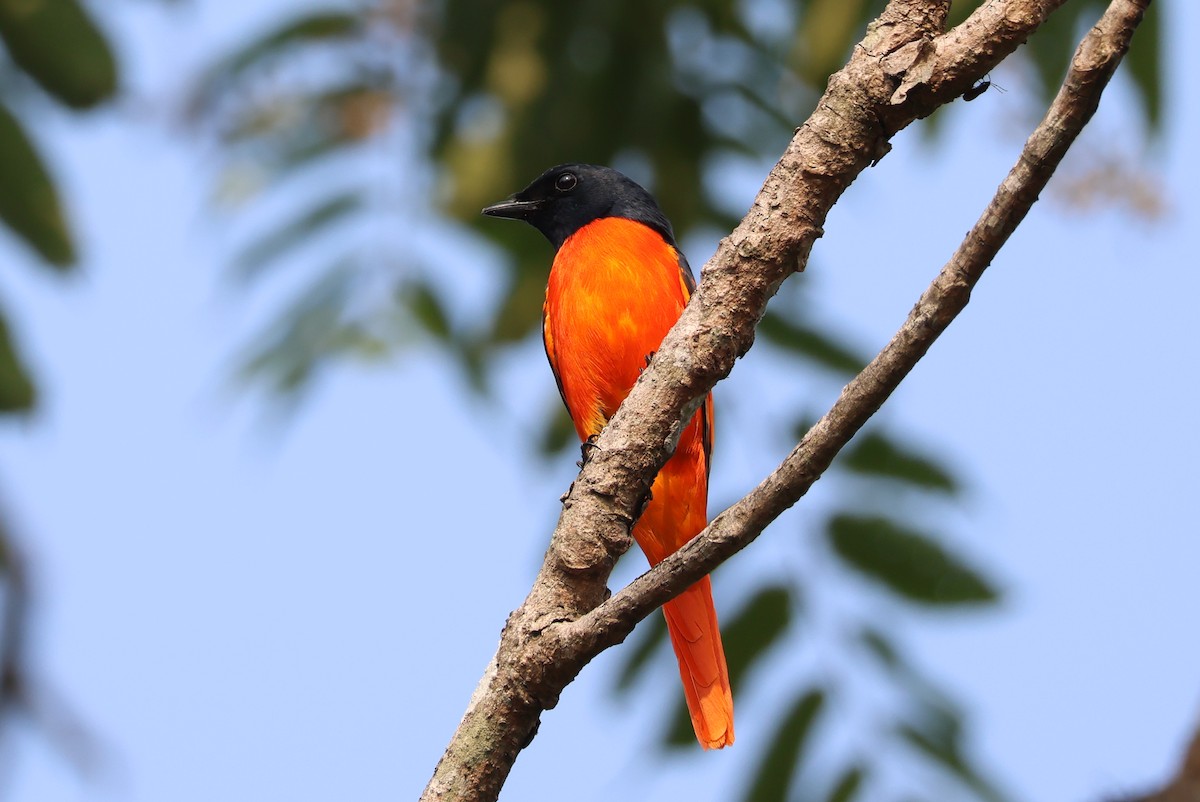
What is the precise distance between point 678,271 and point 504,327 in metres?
0.85

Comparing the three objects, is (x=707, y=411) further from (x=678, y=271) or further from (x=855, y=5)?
(x=855, y=5)

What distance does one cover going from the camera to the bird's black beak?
5.33 m

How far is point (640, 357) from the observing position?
177 inches

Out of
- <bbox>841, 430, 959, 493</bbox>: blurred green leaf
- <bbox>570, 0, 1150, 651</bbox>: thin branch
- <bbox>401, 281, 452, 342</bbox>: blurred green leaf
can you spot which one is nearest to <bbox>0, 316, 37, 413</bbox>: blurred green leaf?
<bbox>570, 0, 1150, 651</bbox>: thin branch

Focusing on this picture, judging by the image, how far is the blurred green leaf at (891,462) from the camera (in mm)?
4301

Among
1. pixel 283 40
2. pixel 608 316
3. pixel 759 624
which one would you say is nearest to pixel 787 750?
pixel 759 624

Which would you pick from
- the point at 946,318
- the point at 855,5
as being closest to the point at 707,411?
the point at 855,5

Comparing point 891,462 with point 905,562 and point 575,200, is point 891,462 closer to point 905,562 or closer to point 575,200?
point 905,562

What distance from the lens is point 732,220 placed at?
205 inches

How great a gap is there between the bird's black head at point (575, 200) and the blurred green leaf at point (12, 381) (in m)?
2.22

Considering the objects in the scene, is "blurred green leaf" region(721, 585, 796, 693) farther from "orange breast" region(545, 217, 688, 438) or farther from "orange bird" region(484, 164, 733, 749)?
"orange breast" region(545, 217, 688, 438)

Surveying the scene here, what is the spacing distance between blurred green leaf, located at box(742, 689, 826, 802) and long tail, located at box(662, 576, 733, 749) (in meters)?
0.26

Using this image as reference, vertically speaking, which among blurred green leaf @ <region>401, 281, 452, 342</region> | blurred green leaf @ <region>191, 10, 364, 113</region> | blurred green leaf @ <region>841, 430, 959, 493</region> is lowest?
blurred green leaf @ <region>841, 430, 959, 493</region>

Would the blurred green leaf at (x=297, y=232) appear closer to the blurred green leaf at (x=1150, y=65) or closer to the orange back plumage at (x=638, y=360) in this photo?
the orange back plumage at (x=638, y=360)
